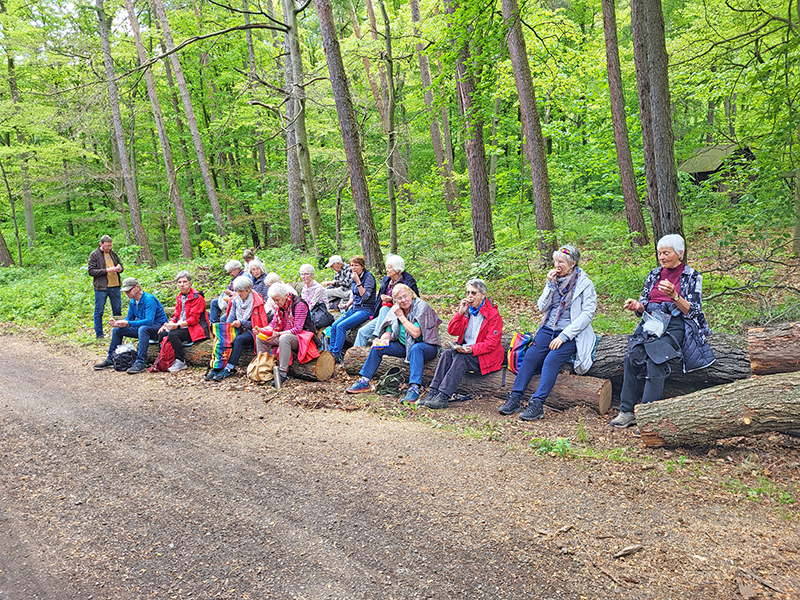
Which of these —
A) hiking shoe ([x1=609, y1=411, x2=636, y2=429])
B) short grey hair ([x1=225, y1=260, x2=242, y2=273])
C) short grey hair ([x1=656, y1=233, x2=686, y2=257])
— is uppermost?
short grey hair ([x1=225, y1=260, x2=242, y2=273])

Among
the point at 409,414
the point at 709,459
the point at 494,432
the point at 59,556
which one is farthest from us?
the point at 409,414

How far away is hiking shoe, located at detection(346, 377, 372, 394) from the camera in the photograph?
6.22 meters

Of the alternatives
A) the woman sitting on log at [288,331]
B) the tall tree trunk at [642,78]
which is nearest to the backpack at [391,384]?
the woman sitting on log at [288,331]

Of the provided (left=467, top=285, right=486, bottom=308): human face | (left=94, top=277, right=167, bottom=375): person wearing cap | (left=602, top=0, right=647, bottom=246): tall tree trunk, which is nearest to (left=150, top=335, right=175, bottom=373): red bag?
(left=94, top=277, right=167, bottom=375): person wearing cap

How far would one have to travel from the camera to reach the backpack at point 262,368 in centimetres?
667

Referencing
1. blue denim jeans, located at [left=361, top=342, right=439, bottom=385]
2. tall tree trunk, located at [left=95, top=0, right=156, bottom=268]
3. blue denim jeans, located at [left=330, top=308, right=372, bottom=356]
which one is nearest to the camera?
blue denim jeans, located at [left=361, top=342, right=439, bottom=385]

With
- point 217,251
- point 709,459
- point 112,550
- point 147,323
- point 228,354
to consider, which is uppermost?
point 217,251

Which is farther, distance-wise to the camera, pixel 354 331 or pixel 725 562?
pixel 354 331

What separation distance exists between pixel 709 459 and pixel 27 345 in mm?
11045

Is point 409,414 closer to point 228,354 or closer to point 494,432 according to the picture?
point 494,432

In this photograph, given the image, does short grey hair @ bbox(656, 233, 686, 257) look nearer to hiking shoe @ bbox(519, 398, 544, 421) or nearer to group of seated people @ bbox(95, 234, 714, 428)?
group of seated people @ bbox(95, 234, 714, 428)

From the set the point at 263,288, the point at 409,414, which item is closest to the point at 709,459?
the point at 409,414

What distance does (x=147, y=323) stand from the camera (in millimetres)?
7781

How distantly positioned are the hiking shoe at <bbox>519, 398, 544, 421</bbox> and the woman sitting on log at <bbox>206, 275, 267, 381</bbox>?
3.76 m
